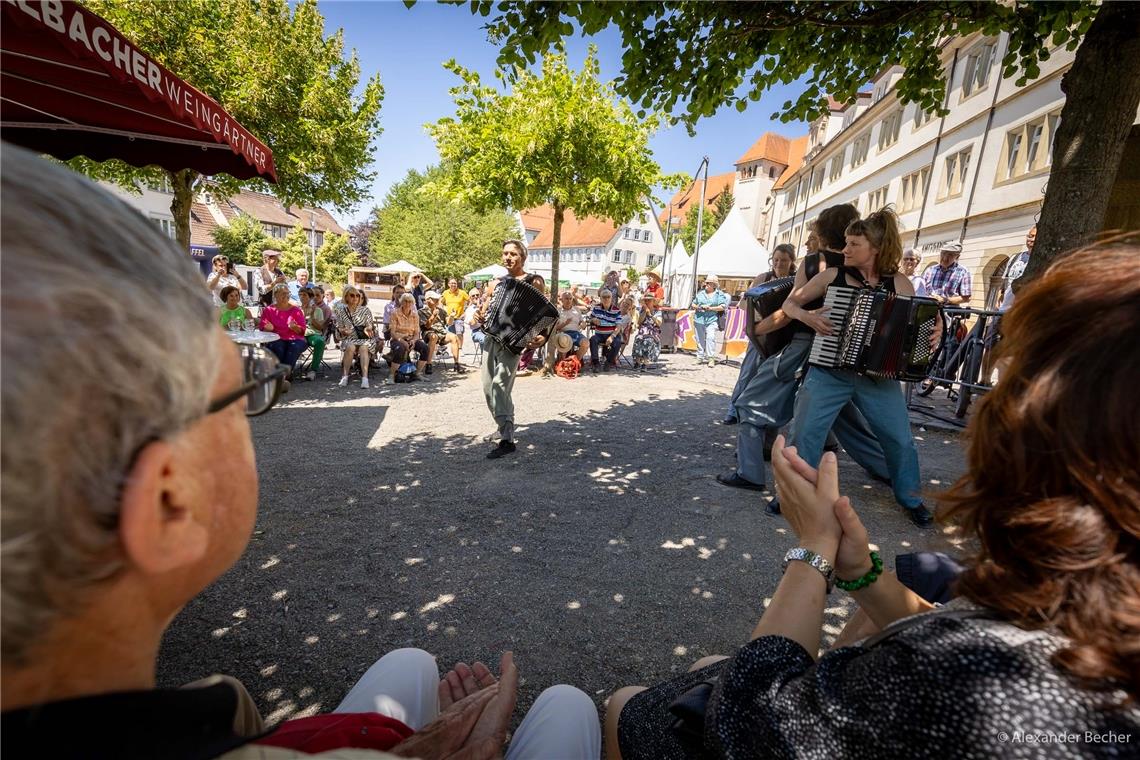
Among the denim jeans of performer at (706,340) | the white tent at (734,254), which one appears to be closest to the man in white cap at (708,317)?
the denim jeans of performer at (706,340)

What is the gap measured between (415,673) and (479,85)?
40.5ft

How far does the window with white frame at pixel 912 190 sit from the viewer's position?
21.3 metres

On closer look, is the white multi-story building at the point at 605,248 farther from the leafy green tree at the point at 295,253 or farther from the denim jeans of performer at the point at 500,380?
the denim jeans of performer at the point at 500,380

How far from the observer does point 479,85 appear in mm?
11453

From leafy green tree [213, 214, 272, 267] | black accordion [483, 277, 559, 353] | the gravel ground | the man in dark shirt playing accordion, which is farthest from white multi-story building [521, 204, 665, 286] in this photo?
the gravel ground

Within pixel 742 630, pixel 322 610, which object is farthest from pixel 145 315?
pixel 742 630

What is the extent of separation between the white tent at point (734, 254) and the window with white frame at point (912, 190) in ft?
24.8

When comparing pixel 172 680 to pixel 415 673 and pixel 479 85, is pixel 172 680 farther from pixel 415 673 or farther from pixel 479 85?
pixel 479 85

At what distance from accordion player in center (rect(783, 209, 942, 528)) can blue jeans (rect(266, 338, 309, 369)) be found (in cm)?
740

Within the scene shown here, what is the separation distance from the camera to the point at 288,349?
8.31m

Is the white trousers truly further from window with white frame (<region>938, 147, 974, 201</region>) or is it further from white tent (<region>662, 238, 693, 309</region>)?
window with white frame (<region>938, 147, 974, 201</region>)

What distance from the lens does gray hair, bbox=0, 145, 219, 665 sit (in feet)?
1.62

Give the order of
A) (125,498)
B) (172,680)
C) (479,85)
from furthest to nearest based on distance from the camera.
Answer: (479,85) < (172,680) < (125,498)

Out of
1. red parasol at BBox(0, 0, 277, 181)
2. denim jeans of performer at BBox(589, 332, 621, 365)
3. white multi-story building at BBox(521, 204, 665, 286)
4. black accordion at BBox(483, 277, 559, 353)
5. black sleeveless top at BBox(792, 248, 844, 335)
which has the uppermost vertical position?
white multi-story building at BBox(521, 204, 665, 286)
